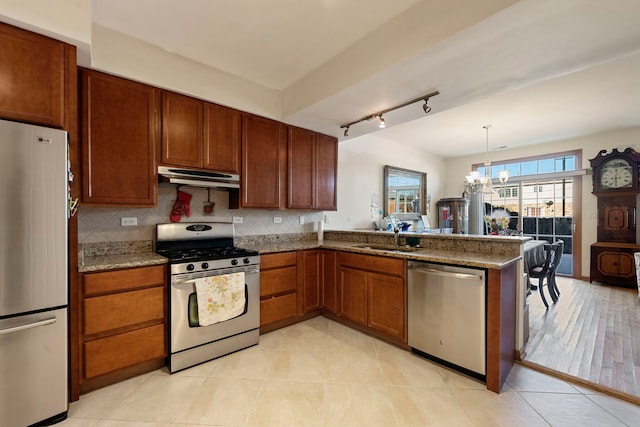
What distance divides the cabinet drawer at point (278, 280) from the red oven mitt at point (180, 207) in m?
1.02

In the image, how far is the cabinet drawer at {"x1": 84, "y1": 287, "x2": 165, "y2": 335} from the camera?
6.21ft

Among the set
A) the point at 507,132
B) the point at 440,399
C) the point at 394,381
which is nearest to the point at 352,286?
the point at 394,381

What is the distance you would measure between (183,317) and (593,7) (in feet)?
11.0

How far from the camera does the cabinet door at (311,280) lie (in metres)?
3.17

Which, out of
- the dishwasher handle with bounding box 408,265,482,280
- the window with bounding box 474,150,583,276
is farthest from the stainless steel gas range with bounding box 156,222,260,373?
the window with bounding box 474,150,583,276

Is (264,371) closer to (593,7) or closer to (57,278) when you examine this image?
(57,278)

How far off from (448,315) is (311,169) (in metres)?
2.32

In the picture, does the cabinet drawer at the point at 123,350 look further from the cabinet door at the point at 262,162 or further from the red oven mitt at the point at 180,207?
the cabinet door at the point at 262,162

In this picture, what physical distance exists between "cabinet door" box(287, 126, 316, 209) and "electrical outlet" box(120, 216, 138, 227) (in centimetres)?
160

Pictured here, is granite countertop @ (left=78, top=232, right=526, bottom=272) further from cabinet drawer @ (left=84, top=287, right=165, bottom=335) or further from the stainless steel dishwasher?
cabinet drawer @ (left=84, top=287, right=165, bottom=335)

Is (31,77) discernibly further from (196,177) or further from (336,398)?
(336,398)

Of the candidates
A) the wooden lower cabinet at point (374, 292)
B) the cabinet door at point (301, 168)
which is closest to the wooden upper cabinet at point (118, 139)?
the cabinet door at point (301, 168)

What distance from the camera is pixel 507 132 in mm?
4973

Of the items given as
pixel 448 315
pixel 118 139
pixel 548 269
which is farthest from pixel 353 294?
pixel 548 269
